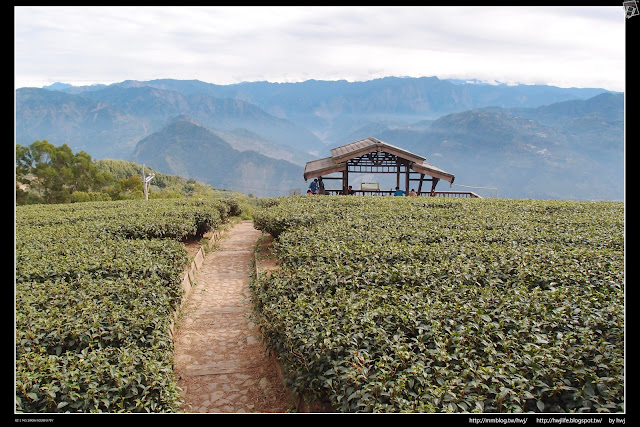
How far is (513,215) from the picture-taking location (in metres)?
9.83

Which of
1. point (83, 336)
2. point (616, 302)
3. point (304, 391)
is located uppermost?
point (616, 302)

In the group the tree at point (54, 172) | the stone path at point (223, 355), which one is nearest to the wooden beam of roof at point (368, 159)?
the stone path at point (223, 355)

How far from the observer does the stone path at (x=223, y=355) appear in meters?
4.55

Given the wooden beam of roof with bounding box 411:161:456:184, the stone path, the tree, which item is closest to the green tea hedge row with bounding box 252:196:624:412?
the stone path

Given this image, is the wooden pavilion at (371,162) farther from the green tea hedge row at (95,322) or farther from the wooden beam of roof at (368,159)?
the green tea hedge row at (95,322)

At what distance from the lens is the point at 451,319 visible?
4.09 metres

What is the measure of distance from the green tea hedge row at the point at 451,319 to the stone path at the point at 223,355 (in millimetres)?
566

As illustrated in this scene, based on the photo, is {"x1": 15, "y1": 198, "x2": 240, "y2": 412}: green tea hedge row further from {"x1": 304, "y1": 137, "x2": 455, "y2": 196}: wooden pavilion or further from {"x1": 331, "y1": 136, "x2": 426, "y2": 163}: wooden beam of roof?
{"x1": 331, "y1": 136, "x2": 426, "y2": 163}: wooden beam of roof

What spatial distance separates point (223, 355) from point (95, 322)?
1814 millimetres

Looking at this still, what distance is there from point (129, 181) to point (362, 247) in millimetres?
31906

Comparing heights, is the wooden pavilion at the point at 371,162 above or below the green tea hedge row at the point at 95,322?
above

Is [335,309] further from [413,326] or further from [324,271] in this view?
[324,271]
